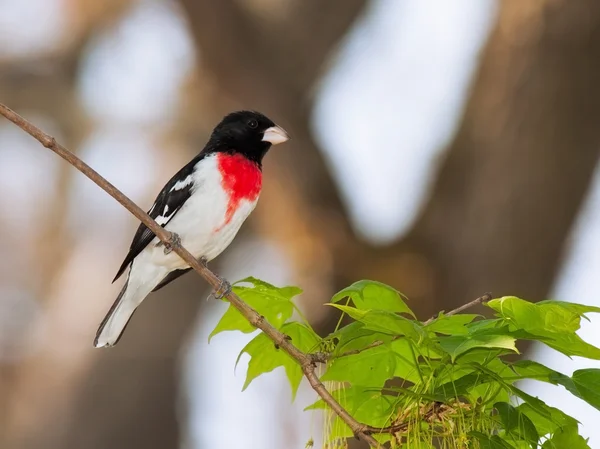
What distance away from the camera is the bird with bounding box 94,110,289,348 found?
118 inches

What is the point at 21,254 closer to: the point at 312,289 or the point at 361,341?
the point at 312,289

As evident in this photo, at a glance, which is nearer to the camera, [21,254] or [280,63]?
[280,63]

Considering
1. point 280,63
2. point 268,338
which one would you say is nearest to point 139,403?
point 280,63

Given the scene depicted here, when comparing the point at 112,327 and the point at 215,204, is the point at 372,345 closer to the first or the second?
the point at 215,204

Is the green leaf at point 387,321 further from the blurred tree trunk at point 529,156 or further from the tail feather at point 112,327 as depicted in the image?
the blurred tree trunk at point 529,156

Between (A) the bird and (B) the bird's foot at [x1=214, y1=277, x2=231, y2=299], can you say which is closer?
(B) the bird's foot at [x1=214, y1=277, x2=231, y2=299]

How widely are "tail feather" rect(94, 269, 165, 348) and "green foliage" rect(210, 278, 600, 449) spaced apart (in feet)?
4.60

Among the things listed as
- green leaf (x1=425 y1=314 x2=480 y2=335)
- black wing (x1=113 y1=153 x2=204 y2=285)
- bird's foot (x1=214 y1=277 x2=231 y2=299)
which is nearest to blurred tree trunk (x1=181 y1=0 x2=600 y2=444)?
black wing (x1=113 y1=153 x2=204 y2=285)

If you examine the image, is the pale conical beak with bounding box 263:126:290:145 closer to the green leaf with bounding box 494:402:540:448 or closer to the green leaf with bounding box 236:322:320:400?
the green leaf with bounding box 236:322:320:400

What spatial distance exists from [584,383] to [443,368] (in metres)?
0.24

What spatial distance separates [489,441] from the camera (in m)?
1.36

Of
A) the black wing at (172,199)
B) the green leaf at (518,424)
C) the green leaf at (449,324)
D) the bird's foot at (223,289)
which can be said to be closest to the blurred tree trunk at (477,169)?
the black wing at (172,199)

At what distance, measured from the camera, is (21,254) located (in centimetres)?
544

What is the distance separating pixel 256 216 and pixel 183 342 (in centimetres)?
87
